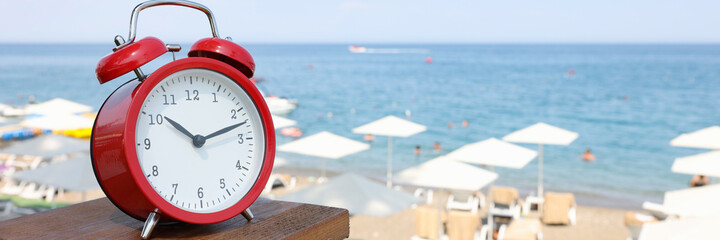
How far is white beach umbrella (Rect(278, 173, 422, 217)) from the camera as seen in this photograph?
7.97 meters

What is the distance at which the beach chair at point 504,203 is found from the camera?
38.2 feet

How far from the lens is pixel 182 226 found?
1.27 m

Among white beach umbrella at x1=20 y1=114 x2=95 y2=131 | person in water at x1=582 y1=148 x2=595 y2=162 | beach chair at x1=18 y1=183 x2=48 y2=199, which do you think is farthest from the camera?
person in water at x1=582 y1=148 x2=595 y2=162

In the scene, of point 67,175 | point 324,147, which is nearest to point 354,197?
point 67,175

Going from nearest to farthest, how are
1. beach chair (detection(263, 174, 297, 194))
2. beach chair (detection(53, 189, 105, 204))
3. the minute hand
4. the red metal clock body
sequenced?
the red metal clock body, the minute hand, beach chair (detection(53, 189, 105, 204)), beach chair (detection(263, 174, 297, 194))

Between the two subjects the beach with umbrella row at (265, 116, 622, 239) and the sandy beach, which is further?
the sandy beach

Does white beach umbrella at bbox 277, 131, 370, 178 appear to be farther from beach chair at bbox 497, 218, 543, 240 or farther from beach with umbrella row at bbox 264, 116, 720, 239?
beach chair at bbox 497, 218, 543, 240

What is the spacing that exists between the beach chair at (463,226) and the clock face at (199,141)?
872cm

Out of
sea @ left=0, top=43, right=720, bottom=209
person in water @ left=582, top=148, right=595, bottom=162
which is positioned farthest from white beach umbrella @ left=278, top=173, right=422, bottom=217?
person in water @ left=582, top=148, right=595, bottom=162

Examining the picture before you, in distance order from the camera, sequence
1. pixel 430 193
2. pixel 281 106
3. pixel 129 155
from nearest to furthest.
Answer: pixel 129 155
pixel 430 193
pixel 281 106

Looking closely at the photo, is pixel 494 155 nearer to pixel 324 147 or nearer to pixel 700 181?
pixel 324 147

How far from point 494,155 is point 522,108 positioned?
30.2m

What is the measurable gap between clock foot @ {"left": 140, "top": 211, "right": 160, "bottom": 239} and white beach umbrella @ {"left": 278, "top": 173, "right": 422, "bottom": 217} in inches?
265

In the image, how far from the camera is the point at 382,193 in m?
8.34
